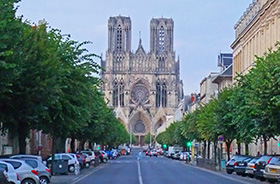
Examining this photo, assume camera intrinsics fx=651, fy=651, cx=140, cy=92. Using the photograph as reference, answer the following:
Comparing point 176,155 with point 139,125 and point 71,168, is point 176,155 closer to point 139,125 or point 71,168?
point 71,168

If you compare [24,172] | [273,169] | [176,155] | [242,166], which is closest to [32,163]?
[24,172]

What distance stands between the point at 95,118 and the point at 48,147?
20878mm

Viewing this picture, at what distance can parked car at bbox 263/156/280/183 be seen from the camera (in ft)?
101

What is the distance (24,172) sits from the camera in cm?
2506

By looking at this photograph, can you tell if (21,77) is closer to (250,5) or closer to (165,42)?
(250,5)

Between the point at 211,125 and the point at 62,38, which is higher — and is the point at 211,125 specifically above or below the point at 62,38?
below

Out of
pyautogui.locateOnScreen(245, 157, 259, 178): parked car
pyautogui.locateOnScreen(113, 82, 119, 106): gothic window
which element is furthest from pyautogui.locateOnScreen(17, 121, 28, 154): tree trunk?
pyautogui.locateOnScreen(113, 82, 119, 106): gothic window

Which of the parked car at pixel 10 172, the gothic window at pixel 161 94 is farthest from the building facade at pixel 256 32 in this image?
the gothic window at pixel 161 94

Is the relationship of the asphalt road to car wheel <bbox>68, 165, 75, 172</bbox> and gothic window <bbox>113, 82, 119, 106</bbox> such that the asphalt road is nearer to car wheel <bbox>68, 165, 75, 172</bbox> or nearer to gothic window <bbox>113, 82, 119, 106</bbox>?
car wheel <bbox>68, 165, 75, 172</bbox>

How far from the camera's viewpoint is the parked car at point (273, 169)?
30750 mm

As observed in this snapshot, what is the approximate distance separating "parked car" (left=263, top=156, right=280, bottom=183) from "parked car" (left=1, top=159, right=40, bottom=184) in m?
11.6

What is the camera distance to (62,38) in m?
33.8

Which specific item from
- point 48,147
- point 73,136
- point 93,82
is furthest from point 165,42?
point 93,82

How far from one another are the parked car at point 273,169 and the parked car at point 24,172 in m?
11.6
